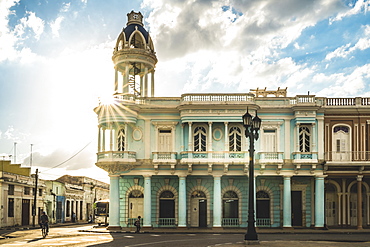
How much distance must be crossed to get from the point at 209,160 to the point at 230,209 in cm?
443

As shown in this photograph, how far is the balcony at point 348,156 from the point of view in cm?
3393

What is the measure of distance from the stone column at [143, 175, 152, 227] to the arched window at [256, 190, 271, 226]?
808 centimetres

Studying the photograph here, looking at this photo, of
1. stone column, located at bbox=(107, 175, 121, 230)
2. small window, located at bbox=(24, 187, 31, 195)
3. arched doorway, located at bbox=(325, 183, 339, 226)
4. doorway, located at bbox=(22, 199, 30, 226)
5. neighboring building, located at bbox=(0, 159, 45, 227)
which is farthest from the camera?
small window, located at bbox=(24, 187, 31, 195)

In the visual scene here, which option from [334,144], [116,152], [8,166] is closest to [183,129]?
[116,152]

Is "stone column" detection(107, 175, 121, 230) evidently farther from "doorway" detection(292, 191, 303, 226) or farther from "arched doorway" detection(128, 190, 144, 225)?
"doorway" detection(292, 191, 303, 226)

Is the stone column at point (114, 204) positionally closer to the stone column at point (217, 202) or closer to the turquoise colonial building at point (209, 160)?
the turquoise colonial building at point (209, 160)

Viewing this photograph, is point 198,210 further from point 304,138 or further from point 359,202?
point 359,202

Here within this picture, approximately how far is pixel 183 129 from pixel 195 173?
3.42 meters

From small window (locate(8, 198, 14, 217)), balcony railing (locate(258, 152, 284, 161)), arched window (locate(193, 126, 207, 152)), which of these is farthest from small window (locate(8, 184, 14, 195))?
balcony railing (locate(258, 152, 284, 161))

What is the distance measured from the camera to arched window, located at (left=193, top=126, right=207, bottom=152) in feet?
112

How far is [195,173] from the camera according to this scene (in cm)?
3381

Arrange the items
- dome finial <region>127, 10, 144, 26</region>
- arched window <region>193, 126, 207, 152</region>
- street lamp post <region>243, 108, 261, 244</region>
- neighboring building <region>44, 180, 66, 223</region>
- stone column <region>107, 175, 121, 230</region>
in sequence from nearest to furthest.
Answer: street lamp post <region>243, 108, 261, 244</region>
stone column <region>107, 175, 121, 230</region>
arched window <region>193, 126, 207, 152</region>
dome finial <region>127, 10, 144, 26</region>
neighboring building <region>44, 180, 66, 223</region>

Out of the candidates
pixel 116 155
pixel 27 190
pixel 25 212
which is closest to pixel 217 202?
pixel 116 155

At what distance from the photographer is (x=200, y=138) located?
34.2 meters
